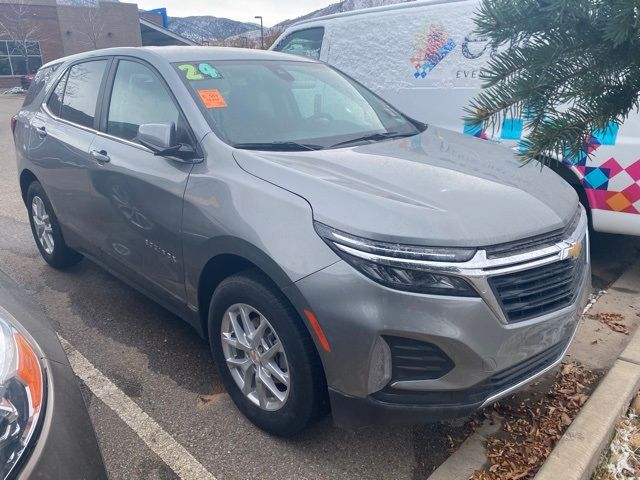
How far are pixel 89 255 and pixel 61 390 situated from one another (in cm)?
255

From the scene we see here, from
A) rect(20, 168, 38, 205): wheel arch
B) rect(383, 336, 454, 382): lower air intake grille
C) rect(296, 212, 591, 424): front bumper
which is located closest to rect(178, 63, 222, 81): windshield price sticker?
rect(296, 212, 591, 424): front bumper

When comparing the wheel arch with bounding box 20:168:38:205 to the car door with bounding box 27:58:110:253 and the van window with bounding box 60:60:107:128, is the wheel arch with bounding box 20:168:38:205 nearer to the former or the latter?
the car door with bounding box 27:58:110:253

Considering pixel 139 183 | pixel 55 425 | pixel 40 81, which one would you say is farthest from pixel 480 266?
pixel 40 81

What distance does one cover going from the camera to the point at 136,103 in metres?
3.38

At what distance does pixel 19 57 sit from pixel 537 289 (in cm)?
4184

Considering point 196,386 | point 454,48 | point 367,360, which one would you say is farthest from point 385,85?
point 367,360

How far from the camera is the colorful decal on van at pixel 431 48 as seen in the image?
15.4 ft

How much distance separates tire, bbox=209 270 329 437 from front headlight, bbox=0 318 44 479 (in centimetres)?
98

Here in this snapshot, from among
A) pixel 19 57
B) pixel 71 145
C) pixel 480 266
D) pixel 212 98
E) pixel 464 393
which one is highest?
pixel 212 98

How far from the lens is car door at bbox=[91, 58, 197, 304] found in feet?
9.50

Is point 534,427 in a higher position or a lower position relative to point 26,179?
lower

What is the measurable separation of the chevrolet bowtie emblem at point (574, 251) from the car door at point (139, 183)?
1844 mm

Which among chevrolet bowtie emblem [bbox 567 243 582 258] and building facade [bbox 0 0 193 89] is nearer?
chevrolet bowtie emblem [bbox 567 243 582 258]

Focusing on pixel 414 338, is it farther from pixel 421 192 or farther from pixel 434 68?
pixel 434 68
